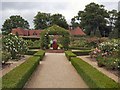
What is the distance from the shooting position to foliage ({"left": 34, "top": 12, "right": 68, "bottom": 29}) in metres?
78.2

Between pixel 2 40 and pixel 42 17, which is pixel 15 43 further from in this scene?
pixel 42 17

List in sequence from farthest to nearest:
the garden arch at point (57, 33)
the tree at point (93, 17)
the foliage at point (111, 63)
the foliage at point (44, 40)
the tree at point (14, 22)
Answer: the tree at point (14, 22) < the tree at point (93, 17) < the foliage at point (44, 40) < the garden arch at point (57, 33) < the foliage at point (111, 63)

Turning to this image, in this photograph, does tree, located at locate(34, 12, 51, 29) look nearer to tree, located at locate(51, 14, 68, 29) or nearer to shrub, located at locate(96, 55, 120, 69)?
tree, located at locate(51, 14, 68, 29)

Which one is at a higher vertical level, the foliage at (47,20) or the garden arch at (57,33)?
the foliage at (47,20)

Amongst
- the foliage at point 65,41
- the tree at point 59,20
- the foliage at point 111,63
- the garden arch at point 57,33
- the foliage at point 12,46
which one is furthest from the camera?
the tree at point 59,20

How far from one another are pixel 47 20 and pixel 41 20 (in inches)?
71.9

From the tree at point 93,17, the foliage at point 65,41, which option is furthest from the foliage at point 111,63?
the tree at point 93,17

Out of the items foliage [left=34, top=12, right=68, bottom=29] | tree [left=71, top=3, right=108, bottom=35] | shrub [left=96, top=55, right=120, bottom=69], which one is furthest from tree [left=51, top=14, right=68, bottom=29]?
shrub [left=96, top=55, right=120, bottom=69]

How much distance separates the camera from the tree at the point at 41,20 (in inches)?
3113

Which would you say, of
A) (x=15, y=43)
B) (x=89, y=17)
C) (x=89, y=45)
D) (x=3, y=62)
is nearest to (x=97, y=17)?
(x=89, y=17)

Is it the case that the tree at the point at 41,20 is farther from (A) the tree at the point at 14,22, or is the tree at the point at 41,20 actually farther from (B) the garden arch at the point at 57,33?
(B) the garden arch at the point at 57,33

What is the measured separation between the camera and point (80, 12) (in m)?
77.6

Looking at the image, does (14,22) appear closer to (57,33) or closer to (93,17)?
(93,17)

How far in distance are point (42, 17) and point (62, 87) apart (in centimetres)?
7057
